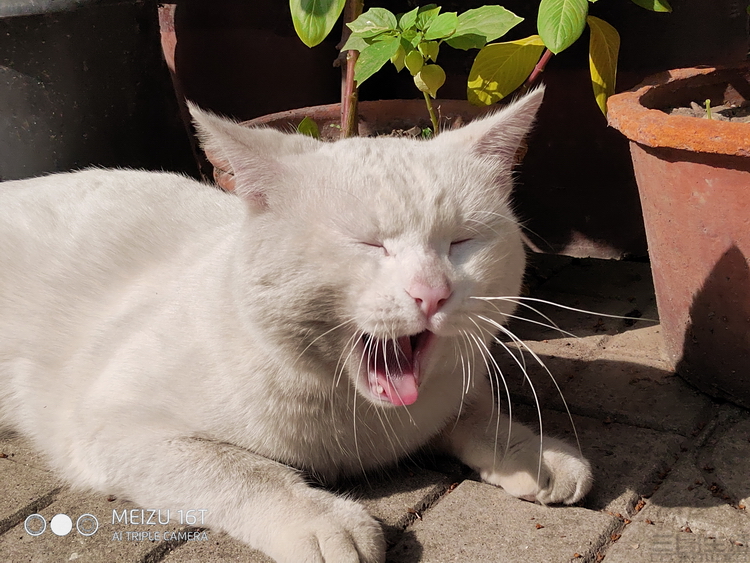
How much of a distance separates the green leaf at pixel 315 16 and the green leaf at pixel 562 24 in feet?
2.02

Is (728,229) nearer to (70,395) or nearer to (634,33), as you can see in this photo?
(634,33)

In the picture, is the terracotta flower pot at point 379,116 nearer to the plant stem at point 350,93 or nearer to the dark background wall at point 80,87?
the plant stem at point 350,93

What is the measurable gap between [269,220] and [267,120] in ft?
4.47

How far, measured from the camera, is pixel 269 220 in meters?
1.53

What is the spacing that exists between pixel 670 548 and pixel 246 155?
3.82ft

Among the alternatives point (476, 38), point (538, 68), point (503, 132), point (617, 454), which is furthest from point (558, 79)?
point (617, 454)

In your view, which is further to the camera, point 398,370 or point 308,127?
point 308,127

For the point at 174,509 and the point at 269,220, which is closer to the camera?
the point at 269,220

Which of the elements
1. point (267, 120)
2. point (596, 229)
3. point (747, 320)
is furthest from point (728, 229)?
point (267, 120)

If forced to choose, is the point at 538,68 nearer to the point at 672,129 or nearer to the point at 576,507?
the point at 672,129

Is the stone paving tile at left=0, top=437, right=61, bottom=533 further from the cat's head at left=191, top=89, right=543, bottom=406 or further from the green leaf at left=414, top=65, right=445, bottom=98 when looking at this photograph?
the green leaf at left=414, top=65, right=445, bottom=98

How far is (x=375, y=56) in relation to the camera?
7.26 ft

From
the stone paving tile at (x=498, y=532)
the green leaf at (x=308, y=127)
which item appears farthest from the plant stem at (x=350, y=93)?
the stone paving tile at (x=498, y=532)

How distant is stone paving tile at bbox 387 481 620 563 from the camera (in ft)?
5.07
